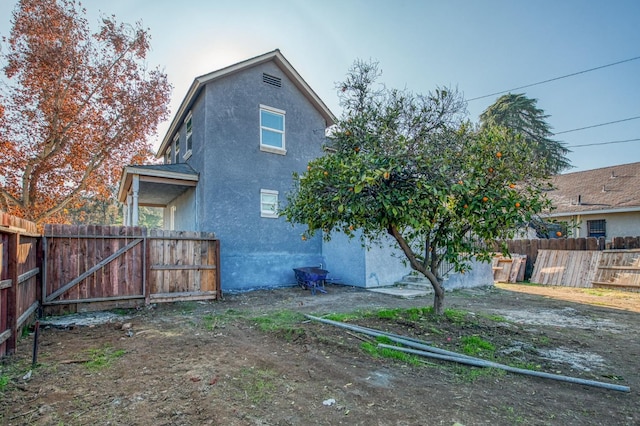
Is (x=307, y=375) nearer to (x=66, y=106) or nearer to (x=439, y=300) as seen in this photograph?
(x=439, y=300)

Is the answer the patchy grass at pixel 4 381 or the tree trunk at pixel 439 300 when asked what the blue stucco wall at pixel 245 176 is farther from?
the patchy grass at pixel 4 381

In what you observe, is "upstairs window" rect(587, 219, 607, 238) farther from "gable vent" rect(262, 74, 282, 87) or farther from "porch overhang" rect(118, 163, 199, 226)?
"porch overhang" rect(118, 163, 199, 226)

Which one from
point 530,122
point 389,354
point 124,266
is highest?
point 530,122

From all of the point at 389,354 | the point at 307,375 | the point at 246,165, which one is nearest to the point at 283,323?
the point at 389,354

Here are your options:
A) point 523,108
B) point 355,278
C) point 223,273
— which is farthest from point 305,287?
point 523,108

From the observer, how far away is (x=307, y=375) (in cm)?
365

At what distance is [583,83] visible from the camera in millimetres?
16016

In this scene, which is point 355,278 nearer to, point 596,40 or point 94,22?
point 596,40

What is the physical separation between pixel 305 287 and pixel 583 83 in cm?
1639

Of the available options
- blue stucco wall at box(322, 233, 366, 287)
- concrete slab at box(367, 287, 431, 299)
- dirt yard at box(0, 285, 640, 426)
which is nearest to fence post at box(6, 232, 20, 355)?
dirt yard at box(0, 285, 640, 426)

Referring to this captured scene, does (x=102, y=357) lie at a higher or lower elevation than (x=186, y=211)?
lower

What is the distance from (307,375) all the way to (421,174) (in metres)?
3.03

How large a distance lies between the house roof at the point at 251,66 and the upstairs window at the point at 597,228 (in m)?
14.7

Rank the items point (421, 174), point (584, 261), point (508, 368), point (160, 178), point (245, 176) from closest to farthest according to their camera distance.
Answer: point (508, 368) → point (421, 174) → point (160, 178) → point (245, 176) → point (584, 261)
